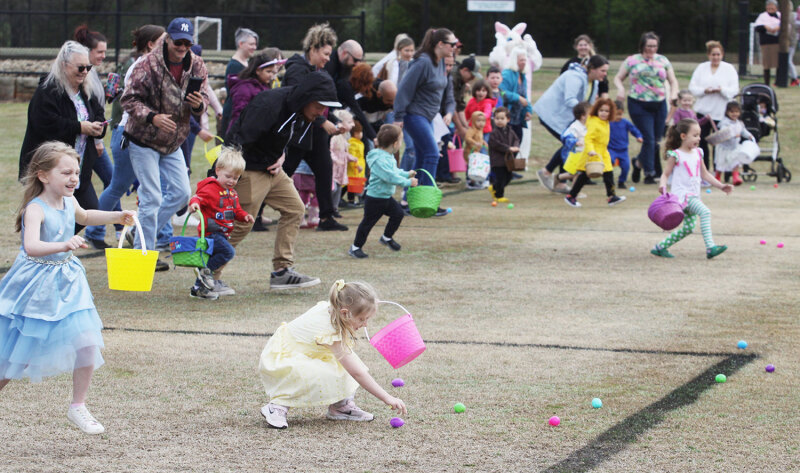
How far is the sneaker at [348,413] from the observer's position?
4.91 m

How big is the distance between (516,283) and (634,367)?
99.6 inches

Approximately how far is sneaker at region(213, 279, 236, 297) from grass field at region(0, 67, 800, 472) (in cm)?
14

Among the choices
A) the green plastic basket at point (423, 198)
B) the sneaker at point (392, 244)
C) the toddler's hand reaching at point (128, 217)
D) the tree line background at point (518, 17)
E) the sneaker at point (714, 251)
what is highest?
the tree line background at point (518, 17)

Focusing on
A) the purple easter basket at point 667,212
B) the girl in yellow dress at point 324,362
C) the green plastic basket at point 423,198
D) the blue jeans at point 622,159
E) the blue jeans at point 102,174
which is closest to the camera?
the girl in yellow dress at point 324,362

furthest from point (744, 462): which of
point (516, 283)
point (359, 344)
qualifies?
point (516, 283)

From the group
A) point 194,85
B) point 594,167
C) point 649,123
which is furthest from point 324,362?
point 649,123

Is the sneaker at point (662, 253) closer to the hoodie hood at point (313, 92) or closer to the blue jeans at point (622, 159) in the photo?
the hoodie hood at point (313, 92)

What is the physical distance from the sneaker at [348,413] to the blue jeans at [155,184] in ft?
12.1

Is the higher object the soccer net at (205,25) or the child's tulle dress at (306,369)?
the soccer net at (205,25)

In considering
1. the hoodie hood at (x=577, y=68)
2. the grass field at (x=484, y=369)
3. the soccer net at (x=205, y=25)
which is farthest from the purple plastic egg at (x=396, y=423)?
the soccer net at (x=205, y=25)

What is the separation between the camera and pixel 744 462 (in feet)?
14.3

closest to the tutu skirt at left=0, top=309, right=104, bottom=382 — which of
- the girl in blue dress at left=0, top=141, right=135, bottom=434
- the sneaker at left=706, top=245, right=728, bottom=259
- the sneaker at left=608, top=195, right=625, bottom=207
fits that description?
the girl in blue dress at left=0, top=141, right=135, bottom=434

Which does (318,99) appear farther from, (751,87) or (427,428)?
(751,87)

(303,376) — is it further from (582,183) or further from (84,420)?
(582,183)
